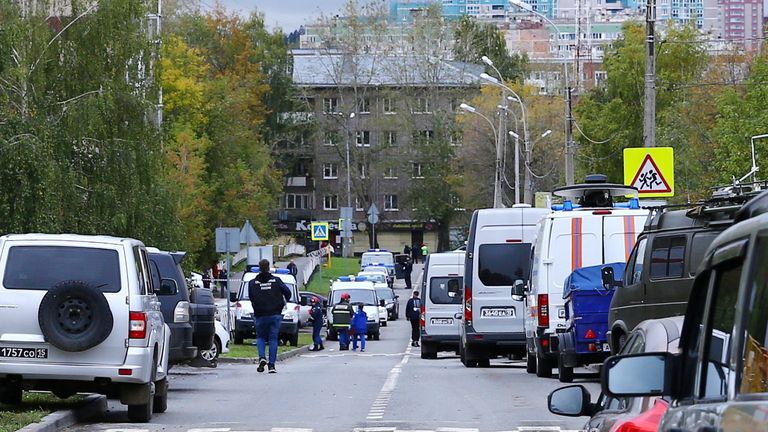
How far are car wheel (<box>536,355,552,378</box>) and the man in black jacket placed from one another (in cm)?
417

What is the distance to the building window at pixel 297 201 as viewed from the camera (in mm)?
125125

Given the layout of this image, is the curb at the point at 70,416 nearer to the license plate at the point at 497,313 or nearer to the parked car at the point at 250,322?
the license plate at the point at 497,313

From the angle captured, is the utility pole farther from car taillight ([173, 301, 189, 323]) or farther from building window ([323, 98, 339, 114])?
building window ([323, 98, 339, 114])

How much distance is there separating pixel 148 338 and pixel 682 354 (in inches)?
423

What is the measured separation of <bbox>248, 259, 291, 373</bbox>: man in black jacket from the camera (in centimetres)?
2517

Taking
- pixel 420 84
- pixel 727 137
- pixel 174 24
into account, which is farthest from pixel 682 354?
Answer: pixel 420 84

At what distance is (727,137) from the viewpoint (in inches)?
2156

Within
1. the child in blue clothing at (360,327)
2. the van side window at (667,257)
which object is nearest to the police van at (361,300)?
the child in blue clothing at (360,327)

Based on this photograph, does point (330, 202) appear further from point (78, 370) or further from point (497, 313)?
point (78, 370)

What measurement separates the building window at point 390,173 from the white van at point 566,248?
88280 millimetres

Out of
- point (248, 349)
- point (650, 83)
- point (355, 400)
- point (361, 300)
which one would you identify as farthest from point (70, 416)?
point (361, 300)

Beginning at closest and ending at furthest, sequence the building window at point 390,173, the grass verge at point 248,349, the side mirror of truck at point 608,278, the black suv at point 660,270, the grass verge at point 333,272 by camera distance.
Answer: the black suv at point 660,270, the side mirror of truck at point 608,278, the grass verge at point 248,349, the grass verge at point 333,272, the building window at point 390,173

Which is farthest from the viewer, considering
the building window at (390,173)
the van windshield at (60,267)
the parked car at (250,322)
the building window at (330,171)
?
the building window at (330,171)

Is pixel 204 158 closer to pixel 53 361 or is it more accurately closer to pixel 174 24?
pixel 174 24
